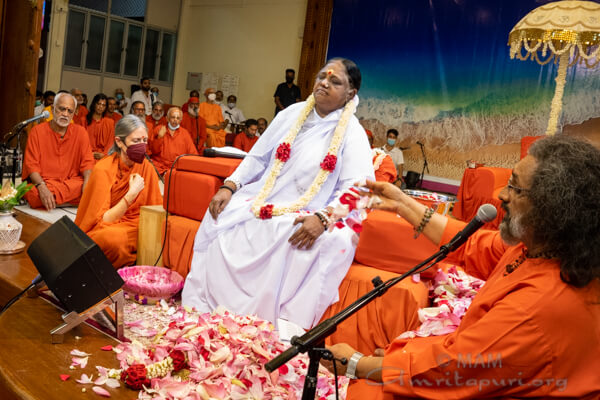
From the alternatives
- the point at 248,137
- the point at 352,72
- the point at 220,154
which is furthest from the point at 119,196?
the point at 248,137

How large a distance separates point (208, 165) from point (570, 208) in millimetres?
2791

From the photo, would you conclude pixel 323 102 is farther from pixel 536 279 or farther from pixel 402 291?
pixel 536 279

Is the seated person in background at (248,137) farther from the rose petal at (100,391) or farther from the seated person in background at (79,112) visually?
the rose petal at (100,391)

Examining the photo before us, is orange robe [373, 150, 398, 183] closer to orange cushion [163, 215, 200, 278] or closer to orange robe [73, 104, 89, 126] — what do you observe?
orange cushion [163, 215, 200, 278]

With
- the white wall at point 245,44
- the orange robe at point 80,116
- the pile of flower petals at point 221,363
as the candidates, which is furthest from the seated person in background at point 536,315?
the white wall at point 245,44

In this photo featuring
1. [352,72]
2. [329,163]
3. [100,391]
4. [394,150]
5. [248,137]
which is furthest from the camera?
[394,150]

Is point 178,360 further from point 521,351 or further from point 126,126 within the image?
point 126,126

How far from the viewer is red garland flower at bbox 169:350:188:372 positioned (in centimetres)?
202

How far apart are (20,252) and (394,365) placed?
10.6ft

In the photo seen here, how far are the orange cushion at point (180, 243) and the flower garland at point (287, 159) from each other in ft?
2.14

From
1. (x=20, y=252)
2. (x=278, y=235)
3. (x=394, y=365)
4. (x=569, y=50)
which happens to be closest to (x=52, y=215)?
(x=20, y=252)

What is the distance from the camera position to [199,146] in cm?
1030

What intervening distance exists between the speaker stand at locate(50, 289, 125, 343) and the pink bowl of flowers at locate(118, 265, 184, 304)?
3.54 feet

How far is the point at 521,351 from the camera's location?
53.2 inches
